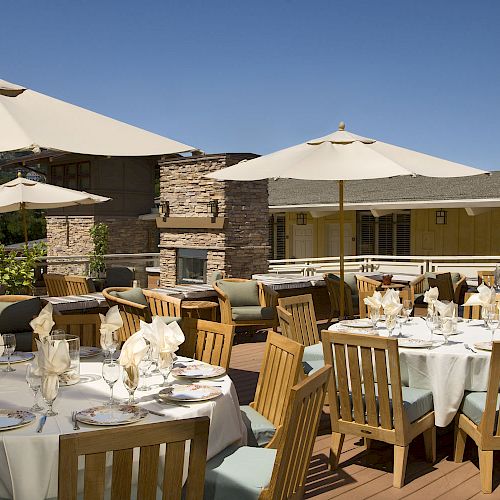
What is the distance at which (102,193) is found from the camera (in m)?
25.4

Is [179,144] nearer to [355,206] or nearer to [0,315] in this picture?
[0,315]

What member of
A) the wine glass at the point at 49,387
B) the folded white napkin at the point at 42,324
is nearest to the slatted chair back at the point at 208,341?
the folded white napkin at the point at 42,324

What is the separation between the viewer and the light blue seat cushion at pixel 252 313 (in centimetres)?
1007

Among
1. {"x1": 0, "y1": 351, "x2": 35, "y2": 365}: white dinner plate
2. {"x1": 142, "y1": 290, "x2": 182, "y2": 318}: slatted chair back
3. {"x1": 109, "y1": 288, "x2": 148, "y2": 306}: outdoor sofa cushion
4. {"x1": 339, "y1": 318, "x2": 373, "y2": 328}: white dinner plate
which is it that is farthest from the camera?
{"x1": 109, "y1": 288, "x2": 148, "y2": 306}: outdoor sofa cushion

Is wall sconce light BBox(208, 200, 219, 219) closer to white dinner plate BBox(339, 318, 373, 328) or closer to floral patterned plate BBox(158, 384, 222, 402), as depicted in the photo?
white dinner plate BBox(339, 318, 373, 328)

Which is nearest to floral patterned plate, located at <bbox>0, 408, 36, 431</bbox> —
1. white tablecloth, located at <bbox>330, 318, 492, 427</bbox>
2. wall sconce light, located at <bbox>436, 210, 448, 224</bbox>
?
white tablecloth, located at <bbox>330, 318, 492, 427</bbox>

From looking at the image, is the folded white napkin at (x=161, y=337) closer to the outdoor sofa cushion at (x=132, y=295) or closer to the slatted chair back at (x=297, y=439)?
the slatted chair back at (x=297, y=439)

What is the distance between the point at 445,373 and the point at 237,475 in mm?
2241

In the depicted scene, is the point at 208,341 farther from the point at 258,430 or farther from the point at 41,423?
the point at 41,423

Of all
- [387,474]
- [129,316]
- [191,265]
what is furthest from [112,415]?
[191,265]

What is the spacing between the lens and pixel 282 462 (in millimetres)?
2926

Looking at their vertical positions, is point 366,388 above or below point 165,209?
below

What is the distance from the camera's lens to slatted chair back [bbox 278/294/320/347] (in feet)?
22.2

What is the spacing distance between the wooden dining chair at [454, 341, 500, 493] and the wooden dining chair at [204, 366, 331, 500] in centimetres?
162
